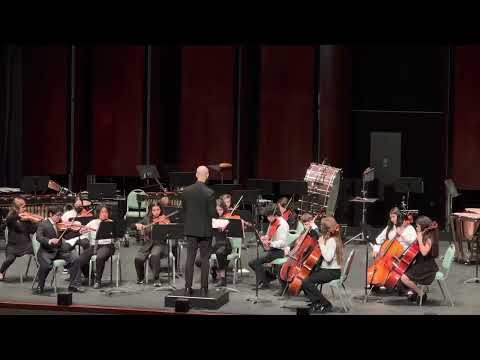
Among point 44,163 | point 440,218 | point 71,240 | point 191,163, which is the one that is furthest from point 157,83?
point 71,240

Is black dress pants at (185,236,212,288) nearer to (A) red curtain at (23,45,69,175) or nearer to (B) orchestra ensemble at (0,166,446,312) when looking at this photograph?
(B) orchestra ensemble at (0,166,446,312)

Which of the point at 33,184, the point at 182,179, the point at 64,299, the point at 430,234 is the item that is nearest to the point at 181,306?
the point at 64,299

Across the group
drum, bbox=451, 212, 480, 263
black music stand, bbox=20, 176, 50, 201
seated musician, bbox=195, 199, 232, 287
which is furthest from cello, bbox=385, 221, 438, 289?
black music stand, bbox=20, 176, 50, 201

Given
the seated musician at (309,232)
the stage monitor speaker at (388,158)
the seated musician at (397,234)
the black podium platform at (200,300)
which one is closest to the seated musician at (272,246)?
the seated musician at (309,232)

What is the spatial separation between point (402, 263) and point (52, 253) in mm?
4556

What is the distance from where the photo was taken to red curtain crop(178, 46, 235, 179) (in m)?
19.1

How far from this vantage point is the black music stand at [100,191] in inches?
598

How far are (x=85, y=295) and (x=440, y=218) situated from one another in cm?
923

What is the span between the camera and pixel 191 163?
63.6ft

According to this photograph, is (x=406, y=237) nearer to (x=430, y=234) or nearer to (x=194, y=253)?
(x=430, y=234)

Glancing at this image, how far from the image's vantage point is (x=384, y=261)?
10.8 m
